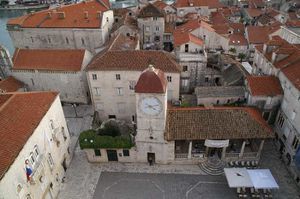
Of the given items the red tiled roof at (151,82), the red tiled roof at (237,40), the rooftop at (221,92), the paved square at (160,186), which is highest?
the red tiled roof at (151,82)

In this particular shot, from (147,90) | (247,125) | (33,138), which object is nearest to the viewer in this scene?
(33,138)

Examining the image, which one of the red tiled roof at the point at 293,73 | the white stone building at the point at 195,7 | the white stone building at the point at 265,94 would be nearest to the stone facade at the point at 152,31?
the white stone building at the point at 195,7

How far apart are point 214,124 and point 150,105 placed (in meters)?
9.37

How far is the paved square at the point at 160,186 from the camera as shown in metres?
32.1

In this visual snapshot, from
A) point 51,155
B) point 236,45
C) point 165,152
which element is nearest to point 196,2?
point 236,45

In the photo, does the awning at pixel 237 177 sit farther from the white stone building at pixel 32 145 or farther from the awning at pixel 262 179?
the white stone building at pixel 32 145

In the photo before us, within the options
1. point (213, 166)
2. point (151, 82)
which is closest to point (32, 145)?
point (151, 82)

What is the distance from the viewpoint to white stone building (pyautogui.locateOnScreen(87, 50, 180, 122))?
3888 centimetres

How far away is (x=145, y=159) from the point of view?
36.2m

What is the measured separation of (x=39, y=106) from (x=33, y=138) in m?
4.55

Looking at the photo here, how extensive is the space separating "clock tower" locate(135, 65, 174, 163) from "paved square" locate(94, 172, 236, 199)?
2.76 meters

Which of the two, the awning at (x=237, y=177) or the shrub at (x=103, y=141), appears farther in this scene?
the shrub at (x=103, y=141)

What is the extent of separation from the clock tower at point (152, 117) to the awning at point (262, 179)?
34.0 feet

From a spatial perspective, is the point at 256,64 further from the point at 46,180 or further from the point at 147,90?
the point at 46,180
